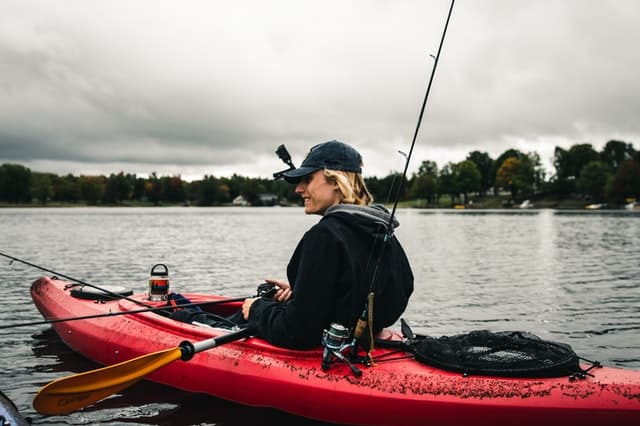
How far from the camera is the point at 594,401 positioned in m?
4.13

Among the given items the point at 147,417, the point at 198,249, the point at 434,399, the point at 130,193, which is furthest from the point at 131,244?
the point at 130,193

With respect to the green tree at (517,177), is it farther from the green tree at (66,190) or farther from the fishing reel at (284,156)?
the fishing reel at (284,156)

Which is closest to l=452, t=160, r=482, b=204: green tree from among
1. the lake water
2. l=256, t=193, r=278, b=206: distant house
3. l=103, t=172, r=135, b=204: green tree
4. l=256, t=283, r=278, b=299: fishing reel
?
l=256, t=193, r=278, b=206: distant house

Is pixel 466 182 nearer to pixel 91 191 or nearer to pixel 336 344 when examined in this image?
pixel 91 191

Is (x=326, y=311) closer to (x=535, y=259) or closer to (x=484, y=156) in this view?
(x=535, y=259)

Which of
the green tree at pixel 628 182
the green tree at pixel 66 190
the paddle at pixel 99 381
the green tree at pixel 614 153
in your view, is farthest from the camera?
the green tree at pixel 66 190

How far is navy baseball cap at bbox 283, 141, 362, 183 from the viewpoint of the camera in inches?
Result: 193

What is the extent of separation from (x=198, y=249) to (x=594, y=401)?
2517 centimetres

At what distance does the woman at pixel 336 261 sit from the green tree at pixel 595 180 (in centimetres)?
11564

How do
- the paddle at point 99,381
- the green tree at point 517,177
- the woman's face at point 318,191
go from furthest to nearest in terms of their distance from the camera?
the green tree at point 517,177 → the woman's face at point 318,191 → the paddle at point 99,381

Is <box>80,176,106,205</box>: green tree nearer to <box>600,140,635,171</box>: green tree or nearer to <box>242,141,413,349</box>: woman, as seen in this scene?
<box>600,140,635,171</box>: green tree

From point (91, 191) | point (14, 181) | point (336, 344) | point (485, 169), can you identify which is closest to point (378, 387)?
point (336, 344)

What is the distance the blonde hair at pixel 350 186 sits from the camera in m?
A: 4.89

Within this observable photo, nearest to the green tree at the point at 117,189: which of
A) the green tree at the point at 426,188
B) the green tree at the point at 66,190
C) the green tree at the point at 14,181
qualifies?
the green tree at the point at 66,190
